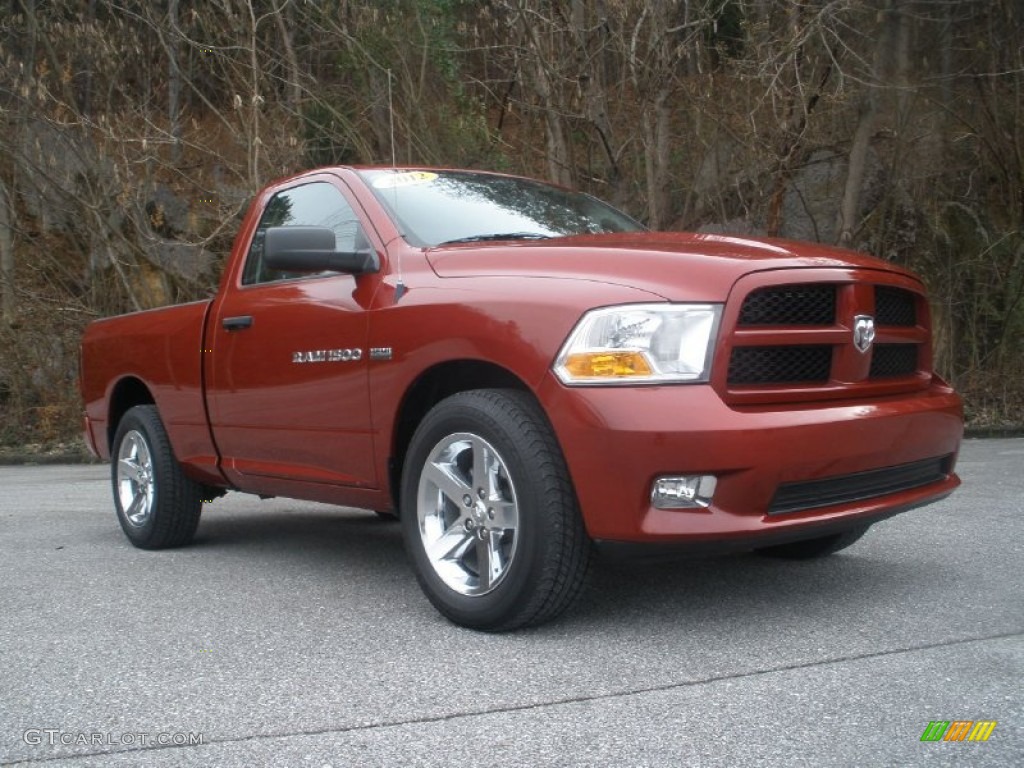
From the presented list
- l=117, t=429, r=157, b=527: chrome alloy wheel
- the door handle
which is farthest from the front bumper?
l=117, t=429, r=157, b=527: chrome alloy wheel

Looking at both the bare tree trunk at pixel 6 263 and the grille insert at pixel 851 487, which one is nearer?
the grille insert at pixel 851 487

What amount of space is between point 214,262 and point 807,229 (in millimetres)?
8357

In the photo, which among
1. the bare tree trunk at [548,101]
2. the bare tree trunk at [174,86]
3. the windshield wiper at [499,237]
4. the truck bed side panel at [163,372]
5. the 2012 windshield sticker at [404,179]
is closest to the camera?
the windshield wiper at [499,237]

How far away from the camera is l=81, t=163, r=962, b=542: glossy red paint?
12.0 feet

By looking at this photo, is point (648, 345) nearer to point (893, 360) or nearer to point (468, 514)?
point (468, 514)

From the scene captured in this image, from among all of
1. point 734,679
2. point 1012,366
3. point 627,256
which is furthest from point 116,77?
point 734,679

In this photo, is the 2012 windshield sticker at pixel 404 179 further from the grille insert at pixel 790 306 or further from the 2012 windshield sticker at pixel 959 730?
the 2012 windshield sticker at pixel 959 730

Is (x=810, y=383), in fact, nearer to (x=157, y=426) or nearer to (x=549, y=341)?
(x=549, y=341)

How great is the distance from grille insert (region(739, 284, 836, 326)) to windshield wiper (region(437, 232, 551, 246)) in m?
1.32

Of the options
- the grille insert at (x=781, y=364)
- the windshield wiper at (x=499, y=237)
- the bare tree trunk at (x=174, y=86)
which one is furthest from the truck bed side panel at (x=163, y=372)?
the bare tree trunk at (x=174, y=86)

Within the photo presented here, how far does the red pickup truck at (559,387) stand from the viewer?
368 centimetres

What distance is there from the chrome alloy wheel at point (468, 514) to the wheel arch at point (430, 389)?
284mm

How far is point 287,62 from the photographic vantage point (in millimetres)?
14977

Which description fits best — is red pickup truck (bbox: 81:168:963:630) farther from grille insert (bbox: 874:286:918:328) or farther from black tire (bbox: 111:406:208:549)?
black tire (bbox: 111:406:208:549)
